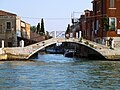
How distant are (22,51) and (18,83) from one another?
2511 centimetres

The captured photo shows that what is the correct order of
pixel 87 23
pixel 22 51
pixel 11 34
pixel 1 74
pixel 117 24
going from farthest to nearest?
pixel 87 23 < pixel 11 34 < pixel 117 24 < pixel 22 51 < pixel 1 74

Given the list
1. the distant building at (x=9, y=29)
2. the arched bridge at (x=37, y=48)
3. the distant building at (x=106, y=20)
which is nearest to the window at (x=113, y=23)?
the distant building at (x=106, y=20)

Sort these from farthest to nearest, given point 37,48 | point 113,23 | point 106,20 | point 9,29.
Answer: point 9,29 < point 113,23 < point 106,20 < point 37,48

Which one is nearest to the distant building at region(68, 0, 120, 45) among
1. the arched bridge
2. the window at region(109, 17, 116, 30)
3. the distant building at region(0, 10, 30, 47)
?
the window at region(109, 17, 116, 30)

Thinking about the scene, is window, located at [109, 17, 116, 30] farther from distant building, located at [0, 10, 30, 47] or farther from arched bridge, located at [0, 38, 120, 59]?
distant building, located at [0, 10, 30, 47]

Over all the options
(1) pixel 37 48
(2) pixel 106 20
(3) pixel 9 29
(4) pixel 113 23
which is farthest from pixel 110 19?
(3) pixel 9 29

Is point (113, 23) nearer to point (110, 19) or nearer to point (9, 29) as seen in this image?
point (110, 19)

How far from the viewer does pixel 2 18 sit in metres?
62.3

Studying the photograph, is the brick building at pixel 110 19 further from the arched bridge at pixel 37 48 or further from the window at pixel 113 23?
the arched bridge at pixel 37 48

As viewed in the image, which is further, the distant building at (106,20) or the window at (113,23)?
the window at (113,23)

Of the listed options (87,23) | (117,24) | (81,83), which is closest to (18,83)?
(81,83)

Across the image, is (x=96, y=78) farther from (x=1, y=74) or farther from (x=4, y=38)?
(x=4, y=38)

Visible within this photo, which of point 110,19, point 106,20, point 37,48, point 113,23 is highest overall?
point 110,19

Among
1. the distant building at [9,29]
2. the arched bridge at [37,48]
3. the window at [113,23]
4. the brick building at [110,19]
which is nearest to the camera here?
the arched bridge at [37,48]
